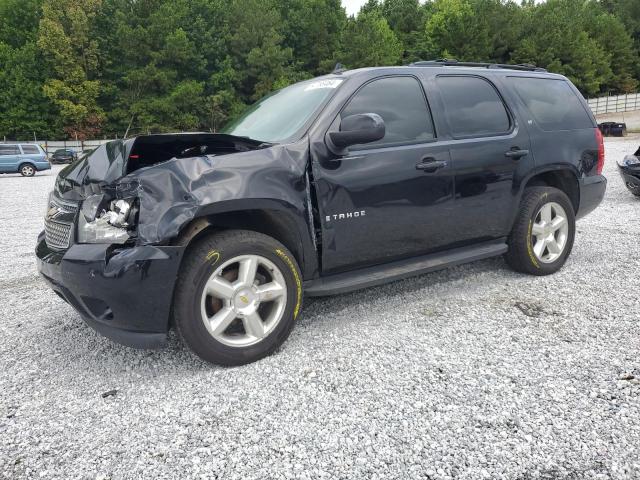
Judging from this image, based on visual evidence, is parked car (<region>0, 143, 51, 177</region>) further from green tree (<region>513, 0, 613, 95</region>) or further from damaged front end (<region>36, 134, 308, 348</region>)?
green tree (<region>513, 0, 613, 95</region>)

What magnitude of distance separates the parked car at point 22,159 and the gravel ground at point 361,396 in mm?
21837

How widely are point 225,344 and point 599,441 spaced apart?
196cm

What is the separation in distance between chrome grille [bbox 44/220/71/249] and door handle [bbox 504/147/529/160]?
3.33 metres

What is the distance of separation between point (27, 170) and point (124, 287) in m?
24.1

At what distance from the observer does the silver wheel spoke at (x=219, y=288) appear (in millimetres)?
2836

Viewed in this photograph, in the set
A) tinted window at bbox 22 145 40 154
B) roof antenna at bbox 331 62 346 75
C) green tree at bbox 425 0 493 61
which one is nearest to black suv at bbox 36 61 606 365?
roof antenna at bbox 331 62 346 75

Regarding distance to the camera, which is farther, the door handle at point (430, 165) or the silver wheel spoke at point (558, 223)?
the silver wheel spoke at point (558, 223)

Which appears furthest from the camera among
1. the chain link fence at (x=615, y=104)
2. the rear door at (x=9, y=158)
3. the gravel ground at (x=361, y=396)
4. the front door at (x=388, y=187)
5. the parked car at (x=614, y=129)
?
the chain link fence at (x=615, y=104)

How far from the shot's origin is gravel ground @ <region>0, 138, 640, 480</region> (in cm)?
213

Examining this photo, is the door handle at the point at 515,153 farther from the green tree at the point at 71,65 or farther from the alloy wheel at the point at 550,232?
the green tree at the point at 71,65

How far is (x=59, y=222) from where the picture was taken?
3.01 m

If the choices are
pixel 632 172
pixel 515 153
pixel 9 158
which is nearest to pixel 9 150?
pixel 9 158

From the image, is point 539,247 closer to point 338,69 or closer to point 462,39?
point 338,69

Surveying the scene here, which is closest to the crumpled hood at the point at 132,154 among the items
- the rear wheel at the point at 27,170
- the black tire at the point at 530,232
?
the black tire at the point at 530,232
